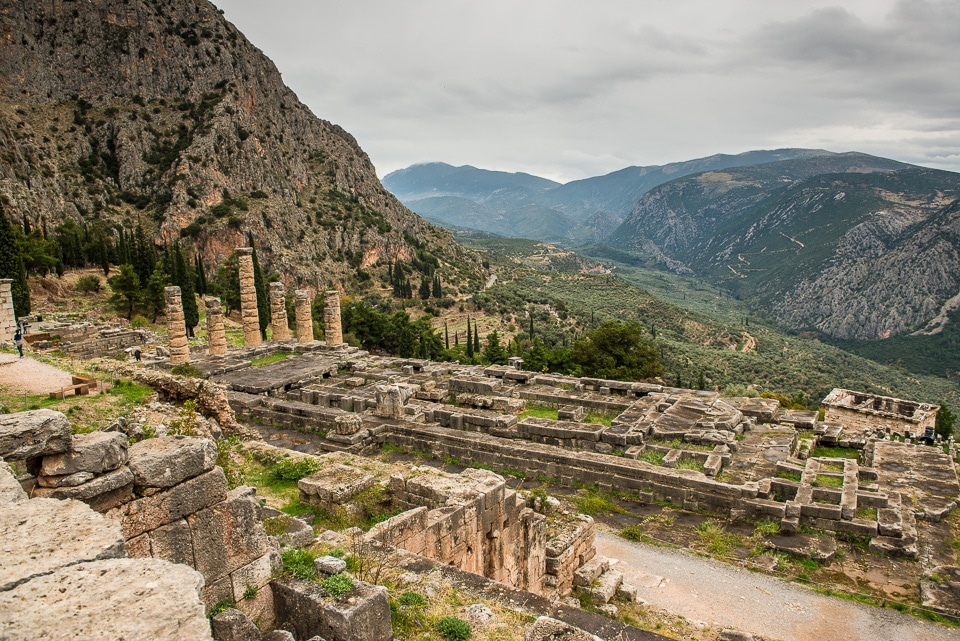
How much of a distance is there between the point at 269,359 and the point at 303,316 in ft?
10.7

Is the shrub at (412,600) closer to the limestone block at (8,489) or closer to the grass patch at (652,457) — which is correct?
the limestone block at (8,489)

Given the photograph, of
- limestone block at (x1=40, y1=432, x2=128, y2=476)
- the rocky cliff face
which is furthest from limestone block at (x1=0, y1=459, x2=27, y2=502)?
the rocky cliff face

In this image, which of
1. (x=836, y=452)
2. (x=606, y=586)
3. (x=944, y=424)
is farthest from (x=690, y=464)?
(x=944, y=424)

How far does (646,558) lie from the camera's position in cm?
1084

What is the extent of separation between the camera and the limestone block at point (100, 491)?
4602 millimetres

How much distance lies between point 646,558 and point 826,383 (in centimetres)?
5686

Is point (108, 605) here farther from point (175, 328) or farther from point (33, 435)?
point (175, 328)

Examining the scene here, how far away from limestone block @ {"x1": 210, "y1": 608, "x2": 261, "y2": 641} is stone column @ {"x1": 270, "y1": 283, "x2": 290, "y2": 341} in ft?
78.6

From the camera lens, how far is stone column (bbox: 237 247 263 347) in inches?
1032

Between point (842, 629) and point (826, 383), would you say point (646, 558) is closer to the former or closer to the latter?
point (842, 629)

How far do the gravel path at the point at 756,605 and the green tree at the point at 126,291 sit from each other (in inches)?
1410

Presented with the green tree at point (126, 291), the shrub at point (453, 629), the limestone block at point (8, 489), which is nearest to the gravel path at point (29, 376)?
the limestone block at point (8, 489)

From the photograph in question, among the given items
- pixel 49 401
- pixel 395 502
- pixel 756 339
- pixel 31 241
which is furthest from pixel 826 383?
pixel 31 241

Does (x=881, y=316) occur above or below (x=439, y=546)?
below
